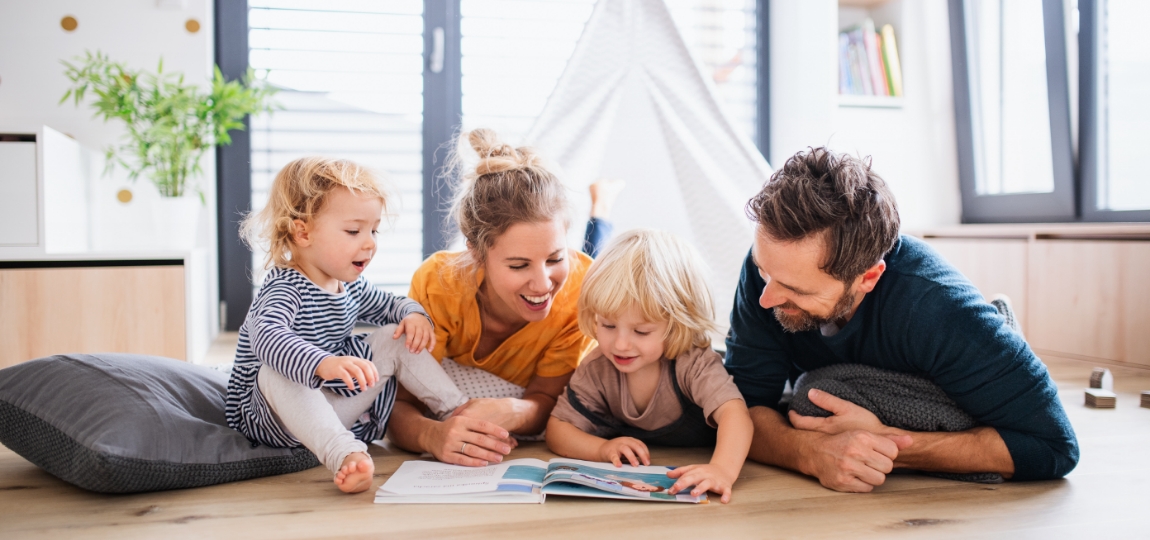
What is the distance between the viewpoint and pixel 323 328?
1312mm

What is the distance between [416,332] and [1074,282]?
7.05 feet

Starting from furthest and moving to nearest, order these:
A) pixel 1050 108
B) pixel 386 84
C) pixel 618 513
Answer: pixel 386 84, pixel 1050 108, pixel 618 513

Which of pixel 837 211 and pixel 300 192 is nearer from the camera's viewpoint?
pixel 837 211

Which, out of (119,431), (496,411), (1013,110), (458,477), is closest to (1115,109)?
(1013,110)

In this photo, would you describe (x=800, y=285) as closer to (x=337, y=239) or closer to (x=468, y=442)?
(x=468, y=442)

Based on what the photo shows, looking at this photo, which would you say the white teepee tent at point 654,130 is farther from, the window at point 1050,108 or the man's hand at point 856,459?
the window at point 1050,108

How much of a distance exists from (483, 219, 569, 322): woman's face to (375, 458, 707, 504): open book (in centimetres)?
29

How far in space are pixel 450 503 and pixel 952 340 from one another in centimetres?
73

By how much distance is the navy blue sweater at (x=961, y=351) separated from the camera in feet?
3.63

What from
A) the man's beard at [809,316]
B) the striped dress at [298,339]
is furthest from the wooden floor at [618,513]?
the man's beard at [809,316]

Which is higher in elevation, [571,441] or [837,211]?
[837,211]

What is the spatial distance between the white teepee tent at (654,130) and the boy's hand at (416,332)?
930 mm

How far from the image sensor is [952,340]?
111 centimetres

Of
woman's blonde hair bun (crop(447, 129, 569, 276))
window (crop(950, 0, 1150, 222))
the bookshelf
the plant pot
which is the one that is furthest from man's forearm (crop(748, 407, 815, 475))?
the bookshelf
